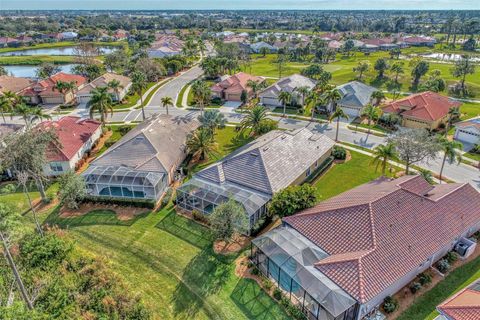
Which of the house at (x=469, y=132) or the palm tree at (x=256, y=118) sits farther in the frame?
the palm tree at (x=256, y=118)

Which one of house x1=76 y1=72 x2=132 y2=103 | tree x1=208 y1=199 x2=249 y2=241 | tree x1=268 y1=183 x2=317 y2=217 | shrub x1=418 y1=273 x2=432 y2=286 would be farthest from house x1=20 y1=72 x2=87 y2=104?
shrub x1=418 y1=273 x2=432 y2=286

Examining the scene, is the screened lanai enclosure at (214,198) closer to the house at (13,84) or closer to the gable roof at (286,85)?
the gable roof at (286,85)

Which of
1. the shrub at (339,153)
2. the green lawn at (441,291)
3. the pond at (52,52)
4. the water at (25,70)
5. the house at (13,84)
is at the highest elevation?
the pond at (52,52)

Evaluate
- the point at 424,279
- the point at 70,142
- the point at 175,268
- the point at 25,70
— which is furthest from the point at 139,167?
the point at 25,70

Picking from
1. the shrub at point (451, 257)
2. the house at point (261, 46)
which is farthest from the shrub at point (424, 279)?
the house at point (261, 46)

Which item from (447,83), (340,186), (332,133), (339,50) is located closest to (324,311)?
(340,186)
